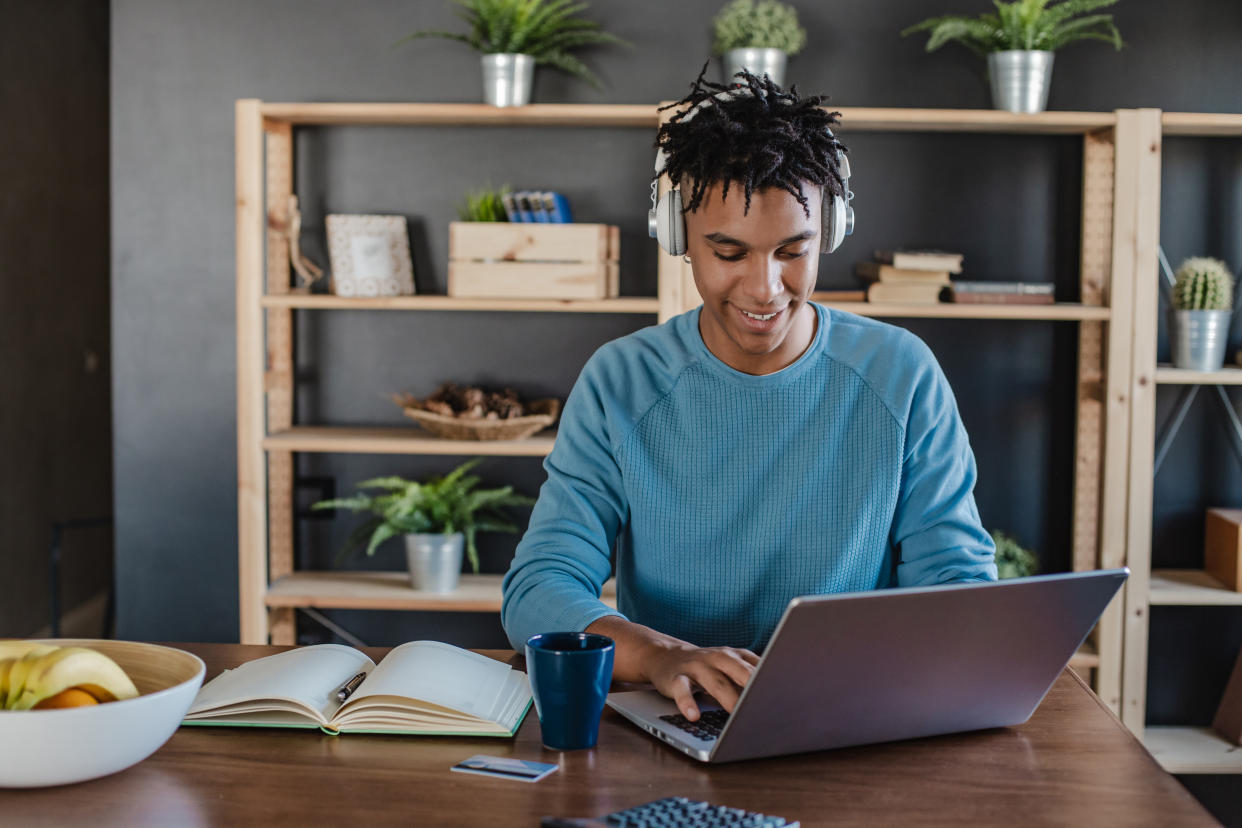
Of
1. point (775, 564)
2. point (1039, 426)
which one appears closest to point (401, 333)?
point (1039, 426)

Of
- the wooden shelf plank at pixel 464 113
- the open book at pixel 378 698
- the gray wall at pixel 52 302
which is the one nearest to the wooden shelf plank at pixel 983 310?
the wooden shelf plank at pixel 464 113

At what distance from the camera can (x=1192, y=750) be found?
8.87 feet

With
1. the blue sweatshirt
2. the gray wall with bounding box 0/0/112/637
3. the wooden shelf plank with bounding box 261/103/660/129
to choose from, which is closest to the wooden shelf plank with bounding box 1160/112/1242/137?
the wooden shelf plank with bounding box 261/103/660/129

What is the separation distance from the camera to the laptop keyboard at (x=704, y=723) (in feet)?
3.25

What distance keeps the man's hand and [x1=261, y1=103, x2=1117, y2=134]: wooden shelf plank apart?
5.70ft

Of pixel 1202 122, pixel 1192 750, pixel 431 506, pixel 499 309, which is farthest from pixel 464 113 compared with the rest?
pixel 1192 750

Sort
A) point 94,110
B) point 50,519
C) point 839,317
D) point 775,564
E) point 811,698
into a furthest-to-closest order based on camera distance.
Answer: point 94,110, point 50,519, point 839,317, point 775,564, point 811,698

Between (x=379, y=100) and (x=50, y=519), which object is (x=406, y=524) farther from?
(x=50, y=519)

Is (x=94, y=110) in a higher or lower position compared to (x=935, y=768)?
higher

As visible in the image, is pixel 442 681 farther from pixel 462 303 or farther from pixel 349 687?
pixel 462 303

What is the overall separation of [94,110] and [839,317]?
13.1 ft

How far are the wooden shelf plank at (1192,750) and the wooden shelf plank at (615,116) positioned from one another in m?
1.41

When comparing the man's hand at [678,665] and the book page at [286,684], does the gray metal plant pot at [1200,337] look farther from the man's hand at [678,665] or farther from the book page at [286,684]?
the book page at [286,684]

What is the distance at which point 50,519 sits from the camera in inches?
167
